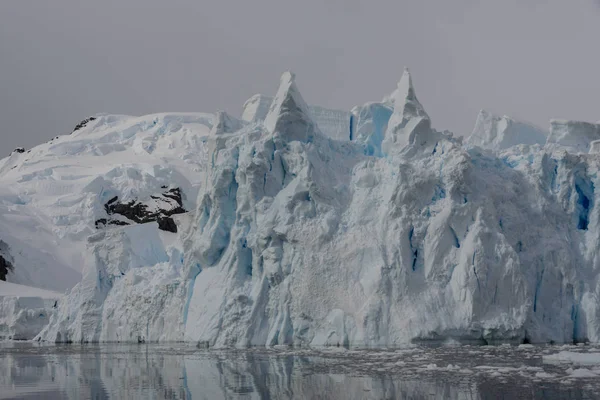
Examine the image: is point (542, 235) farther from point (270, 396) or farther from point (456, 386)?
point (270, 396)

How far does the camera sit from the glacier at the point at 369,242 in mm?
16734

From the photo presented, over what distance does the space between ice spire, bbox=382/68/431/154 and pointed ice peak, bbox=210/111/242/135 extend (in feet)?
15.8

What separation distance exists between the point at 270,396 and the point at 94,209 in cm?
4063

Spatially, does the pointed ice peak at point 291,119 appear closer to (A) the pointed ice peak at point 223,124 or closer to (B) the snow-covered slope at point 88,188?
(A) the pointed ice peak at point 223,124

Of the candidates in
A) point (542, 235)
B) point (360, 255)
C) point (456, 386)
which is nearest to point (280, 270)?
point (360, 255)

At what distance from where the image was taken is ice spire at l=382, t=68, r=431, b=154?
1925cm

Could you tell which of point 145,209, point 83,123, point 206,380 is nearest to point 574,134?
point 206,380

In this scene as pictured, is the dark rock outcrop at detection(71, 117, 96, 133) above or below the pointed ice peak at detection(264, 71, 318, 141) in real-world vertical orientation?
above

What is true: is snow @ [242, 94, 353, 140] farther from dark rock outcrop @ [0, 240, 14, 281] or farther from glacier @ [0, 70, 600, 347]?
dark rock outcrop @ [0, 240, 14, 281]

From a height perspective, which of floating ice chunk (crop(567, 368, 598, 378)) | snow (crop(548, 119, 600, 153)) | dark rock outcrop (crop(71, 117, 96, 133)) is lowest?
floating ice chunk (crop(567, 368, 598, 378))

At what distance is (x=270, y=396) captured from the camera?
8750mm

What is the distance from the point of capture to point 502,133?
22.9 metres

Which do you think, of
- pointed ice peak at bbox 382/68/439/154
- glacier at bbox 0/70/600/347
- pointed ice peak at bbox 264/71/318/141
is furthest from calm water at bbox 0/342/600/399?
pointed ice peak at bbox 264/71/318/141

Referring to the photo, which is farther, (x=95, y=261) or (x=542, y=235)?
(x=95, y=261)
